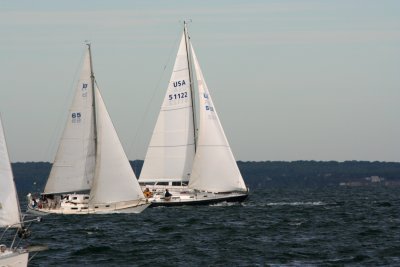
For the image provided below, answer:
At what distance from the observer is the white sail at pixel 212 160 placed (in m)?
76.4

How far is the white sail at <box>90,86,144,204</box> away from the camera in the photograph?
66.3 metres

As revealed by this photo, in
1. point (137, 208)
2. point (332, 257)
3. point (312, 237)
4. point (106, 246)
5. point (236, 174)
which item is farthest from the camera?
point (236, 174)

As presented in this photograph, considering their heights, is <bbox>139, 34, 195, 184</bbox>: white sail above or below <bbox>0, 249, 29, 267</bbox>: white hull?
above

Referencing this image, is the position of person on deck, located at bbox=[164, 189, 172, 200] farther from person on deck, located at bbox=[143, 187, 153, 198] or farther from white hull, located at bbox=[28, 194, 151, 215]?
white hull, located at bbox=[28, 194, 151, 215]

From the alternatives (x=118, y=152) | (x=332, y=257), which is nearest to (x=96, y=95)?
(x=118, y=152)

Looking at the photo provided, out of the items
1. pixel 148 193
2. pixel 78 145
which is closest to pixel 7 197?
pixel 78 145

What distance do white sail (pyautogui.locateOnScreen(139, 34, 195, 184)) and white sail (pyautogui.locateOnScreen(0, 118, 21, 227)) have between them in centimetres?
4487

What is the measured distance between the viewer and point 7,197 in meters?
32.9

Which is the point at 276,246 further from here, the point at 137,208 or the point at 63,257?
the point at 137,208

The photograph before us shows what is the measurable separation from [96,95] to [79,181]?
18.2 ft

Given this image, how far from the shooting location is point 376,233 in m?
54.8

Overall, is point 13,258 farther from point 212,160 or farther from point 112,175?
point 212,160

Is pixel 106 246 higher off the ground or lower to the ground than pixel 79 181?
lower

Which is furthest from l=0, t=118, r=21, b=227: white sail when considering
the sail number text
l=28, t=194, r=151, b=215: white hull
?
the sail number text
